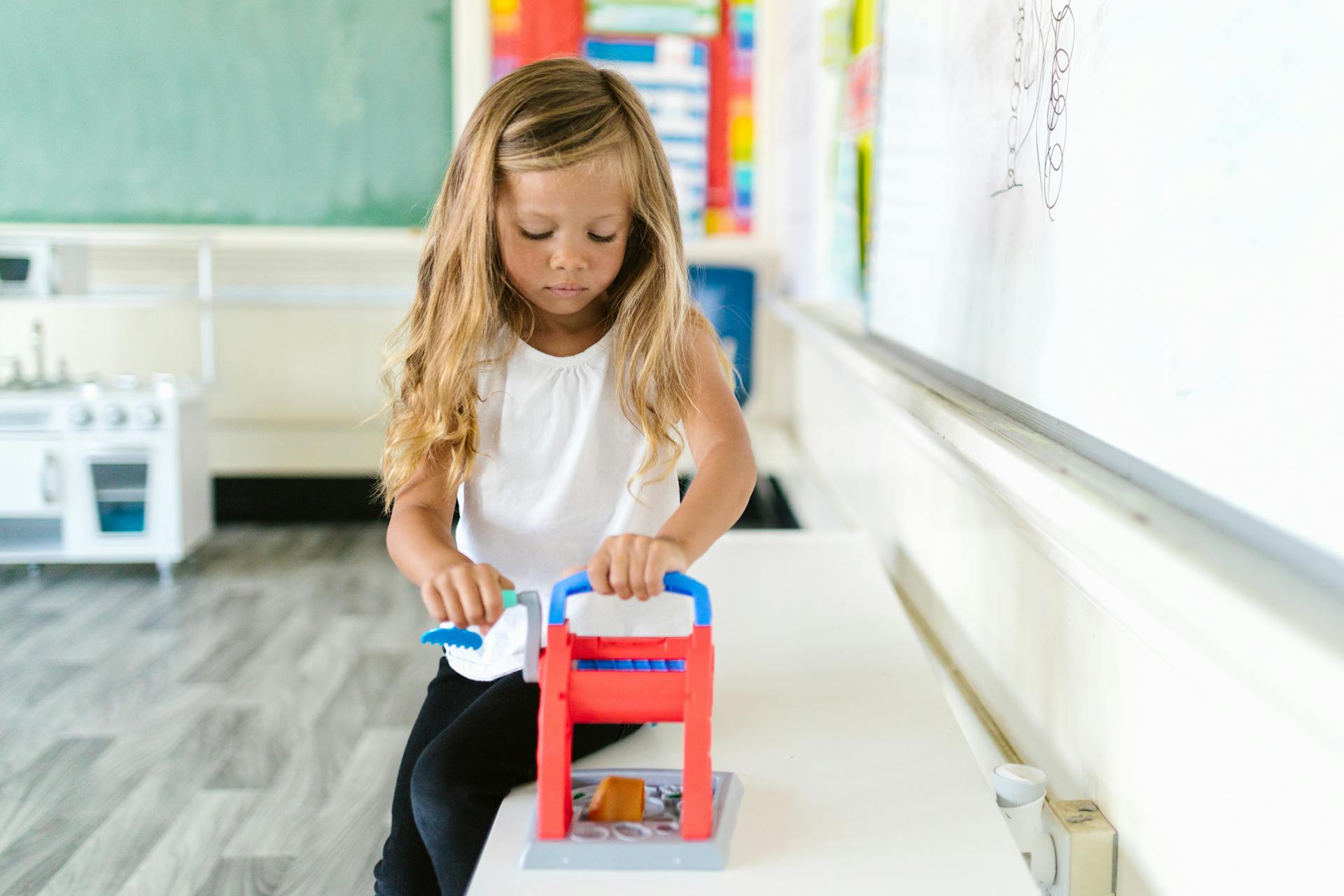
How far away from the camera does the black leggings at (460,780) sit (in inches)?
39.1

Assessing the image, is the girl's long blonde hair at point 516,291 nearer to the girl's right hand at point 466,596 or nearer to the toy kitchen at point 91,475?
the girl's right hand at point 466,596

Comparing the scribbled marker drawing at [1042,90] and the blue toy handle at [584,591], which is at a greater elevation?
the scribbled marker drawing at [1042,90]

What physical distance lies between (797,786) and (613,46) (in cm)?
309

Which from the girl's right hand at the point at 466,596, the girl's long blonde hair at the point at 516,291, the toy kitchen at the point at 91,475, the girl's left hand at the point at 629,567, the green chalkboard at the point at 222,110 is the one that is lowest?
the toy kitchen at the point at 91,475

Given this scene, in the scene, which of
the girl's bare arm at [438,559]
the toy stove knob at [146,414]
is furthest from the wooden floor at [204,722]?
the girl's bare arm at [438,559]

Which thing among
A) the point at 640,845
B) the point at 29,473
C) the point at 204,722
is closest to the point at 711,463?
the point at 640,845

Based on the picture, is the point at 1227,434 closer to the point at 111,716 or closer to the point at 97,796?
the point at 97,796

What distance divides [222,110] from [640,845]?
10.9 ft

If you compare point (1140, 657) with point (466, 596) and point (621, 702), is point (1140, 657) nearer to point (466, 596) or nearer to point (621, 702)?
point (621, 702)

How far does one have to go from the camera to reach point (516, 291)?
123 centimetres

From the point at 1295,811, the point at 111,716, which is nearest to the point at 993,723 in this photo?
the point at 1295,811

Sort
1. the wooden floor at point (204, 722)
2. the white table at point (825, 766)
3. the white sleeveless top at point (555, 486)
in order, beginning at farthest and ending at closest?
the wooden floor at point (204, 722), the white sleeveless top at point (555, 486), the white table at point (825, 766)

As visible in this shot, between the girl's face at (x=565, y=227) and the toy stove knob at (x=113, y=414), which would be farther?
the toy stove knob at (x=113, y=414)

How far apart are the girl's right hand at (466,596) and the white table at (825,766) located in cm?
16
